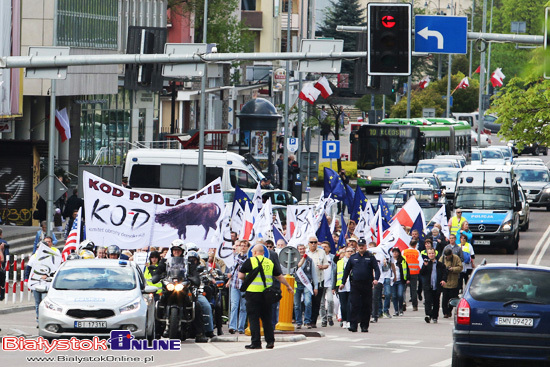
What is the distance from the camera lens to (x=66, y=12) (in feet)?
145

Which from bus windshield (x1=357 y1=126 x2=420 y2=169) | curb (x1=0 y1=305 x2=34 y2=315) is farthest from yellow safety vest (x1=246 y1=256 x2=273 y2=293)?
bus windshield (x1=357 y1=126 x2=420 y2=169)

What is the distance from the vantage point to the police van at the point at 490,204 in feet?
122

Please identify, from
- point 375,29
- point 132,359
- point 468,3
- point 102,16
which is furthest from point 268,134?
point 468,3

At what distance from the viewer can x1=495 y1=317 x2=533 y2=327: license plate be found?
14.7 metres

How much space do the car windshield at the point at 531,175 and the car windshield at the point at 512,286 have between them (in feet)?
123

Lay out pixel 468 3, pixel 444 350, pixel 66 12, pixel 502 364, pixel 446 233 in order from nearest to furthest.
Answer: pixel 502 364 < pixel 444 350 < pixel 446 233 < pixel 66 12 < pixel 468 3

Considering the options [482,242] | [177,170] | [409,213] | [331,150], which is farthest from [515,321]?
[331,150]

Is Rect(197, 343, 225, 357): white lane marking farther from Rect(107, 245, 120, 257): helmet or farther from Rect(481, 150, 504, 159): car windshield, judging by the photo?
Rect(481, 150, 504, 159): car windshield

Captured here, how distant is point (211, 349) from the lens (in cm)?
1834

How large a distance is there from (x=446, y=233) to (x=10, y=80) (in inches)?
568

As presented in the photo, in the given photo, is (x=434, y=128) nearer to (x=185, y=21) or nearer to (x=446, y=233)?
(x=185, y=21)

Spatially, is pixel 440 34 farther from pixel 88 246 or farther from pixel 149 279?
pixel 88 246

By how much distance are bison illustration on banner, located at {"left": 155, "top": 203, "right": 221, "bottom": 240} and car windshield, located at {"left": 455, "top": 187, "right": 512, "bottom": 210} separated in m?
16.4

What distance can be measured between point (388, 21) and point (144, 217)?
6.01 metres
